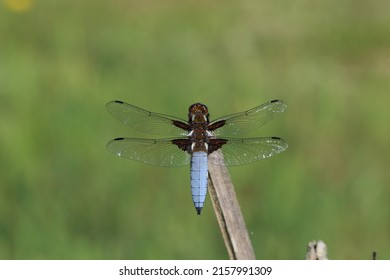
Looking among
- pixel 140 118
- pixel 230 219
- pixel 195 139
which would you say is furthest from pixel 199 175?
pixel 140 118

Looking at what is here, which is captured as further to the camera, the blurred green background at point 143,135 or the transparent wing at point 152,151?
the blurred green background at point 143,135

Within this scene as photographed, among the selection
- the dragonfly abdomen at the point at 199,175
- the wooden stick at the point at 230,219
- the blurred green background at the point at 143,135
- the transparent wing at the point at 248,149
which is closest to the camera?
the wooden stick at the point at 230,219

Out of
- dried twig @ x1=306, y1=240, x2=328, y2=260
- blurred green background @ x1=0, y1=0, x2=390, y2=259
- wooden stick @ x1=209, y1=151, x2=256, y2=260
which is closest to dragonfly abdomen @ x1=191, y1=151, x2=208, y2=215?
wooden stick @ x1=209, y1=151, x2=256, y2=260

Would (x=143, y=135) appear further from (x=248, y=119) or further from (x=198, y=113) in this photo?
(x=198, y=113)

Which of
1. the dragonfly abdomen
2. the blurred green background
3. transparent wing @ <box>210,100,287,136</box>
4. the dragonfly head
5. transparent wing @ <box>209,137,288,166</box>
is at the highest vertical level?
the blurred green background

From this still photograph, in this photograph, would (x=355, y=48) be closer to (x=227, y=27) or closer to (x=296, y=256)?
(x=227, y=27)

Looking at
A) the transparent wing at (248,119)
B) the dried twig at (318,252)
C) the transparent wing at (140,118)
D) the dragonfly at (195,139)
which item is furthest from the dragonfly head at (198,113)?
the dried twig at (318,252)

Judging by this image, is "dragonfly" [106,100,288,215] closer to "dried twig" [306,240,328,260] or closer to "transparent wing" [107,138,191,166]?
"transparent wing" [107,138,191,166]

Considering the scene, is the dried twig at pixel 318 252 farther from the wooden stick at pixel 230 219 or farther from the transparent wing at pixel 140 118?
the transparent wing at pixel 140 118
